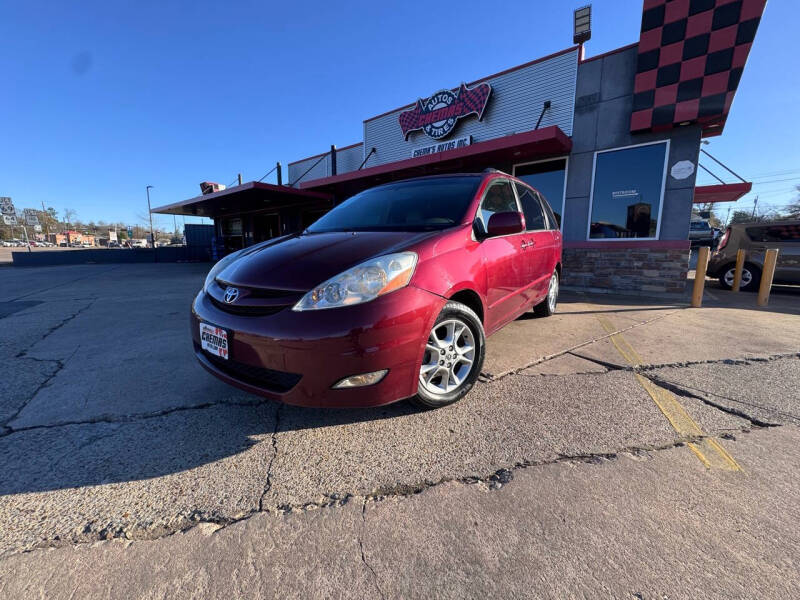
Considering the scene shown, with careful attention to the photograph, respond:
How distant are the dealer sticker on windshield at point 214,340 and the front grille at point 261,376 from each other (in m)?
0.05

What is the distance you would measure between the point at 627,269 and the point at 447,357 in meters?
7.17

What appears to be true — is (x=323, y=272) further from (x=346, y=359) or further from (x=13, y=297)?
(x=13, y=297)

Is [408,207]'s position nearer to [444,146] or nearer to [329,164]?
[444,146]

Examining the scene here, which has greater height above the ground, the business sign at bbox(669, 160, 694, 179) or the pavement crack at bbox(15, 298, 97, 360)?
the business sign at bbox(669, 160, 694, 179)

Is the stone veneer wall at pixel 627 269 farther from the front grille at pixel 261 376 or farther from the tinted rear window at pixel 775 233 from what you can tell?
the front grille at pixel 261 376

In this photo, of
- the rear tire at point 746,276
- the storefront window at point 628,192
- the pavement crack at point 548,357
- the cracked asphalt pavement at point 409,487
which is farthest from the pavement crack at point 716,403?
the rear tire at point 746,276

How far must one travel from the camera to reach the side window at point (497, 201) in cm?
277

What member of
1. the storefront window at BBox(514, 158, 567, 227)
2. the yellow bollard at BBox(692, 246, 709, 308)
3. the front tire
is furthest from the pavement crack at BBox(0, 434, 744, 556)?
the storefront window at BBox(514, 158, 567, 227)

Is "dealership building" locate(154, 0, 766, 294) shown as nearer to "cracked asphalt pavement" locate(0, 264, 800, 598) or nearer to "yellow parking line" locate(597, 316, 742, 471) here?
"cracked asphalt pavement" locate(0, 264, 800, 598)

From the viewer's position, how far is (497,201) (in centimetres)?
312

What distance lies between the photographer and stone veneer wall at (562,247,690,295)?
23.2ft

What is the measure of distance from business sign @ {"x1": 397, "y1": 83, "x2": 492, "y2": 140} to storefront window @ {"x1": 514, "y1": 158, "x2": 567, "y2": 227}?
7.28 ft

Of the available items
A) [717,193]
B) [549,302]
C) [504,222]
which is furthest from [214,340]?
[717,193]

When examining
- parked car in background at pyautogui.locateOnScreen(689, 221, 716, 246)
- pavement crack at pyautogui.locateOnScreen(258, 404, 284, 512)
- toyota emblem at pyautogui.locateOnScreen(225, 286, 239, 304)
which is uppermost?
parked car in background at pyautogui.locateOnScreen(689, 221, 716, 246)
